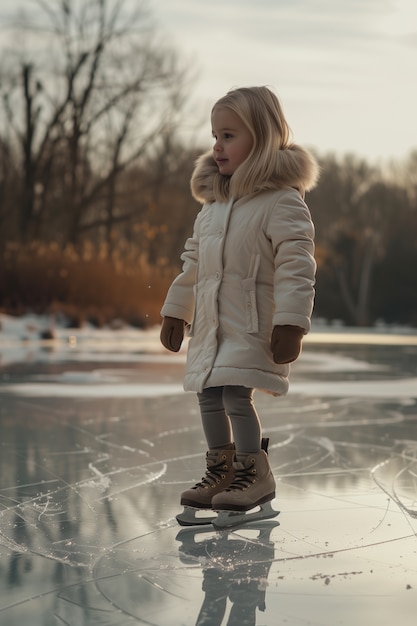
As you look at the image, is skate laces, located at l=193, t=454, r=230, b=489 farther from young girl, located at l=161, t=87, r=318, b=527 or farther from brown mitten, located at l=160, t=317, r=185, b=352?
brown mitten, located at l=160, t=317, r=185, b=352

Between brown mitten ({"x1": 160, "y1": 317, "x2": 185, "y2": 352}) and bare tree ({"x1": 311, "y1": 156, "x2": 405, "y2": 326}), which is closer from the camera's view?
brown mitten ({"x1": 160, "y1": 317, "x2": 185, "y2": 352})

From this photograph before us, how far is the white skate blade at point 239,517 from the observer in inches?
132

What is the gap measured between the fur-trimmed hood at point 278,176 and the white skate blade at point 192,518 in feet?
3.28

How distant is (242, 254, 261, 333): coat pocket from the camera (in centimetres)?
351

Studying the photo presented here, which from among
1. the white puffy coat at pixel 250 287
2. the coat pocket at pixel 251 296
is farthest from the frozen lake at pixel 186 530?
the coat pocket at pixel 251 296

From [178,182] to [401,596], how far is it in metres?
27.2

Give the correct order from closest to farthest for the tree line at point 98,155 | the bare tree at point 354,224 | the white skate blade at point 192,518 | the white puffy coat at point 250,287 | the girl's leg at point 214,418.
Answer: the white skate blade at point 192,518 → the white puffy coat at point 250,287 → the girl's leg at point 214,418 → the tree line at point 98,155 → the bare tree at point 354,224

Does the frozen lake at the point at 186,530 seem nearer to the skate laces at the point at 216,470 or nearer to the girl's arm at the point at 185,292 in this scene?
the skate laces at the point at 216,470

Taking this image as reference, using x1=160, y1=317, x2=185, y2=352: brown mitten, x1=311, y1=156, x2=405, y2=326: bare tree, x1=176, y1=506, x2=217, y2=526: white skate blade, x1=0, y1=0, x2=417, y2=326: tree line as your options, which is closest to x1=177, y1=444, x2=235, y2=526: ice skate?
x1=176, y1=506, x2=217, y2=526: white skate blade

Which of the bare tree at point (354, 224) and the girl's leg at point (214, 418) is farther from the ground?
the girl's leg at point (214, 418)

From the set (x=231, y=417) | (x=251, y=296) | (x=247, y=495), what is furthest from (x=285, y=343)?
(x=247, y=495)

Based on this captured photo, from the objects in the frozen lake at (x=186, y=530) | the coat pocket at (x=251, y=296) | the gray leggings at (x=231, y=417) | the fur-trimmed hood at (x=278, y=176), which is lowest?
the frozen lake at (x=186, y=530)

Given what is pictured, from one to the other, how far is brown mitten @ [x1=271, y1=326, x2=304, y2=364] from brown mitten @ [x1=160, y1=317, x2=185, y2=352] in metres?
0.46

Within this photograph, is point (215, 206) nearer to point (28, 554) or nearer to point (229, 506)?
point (229, 506)
